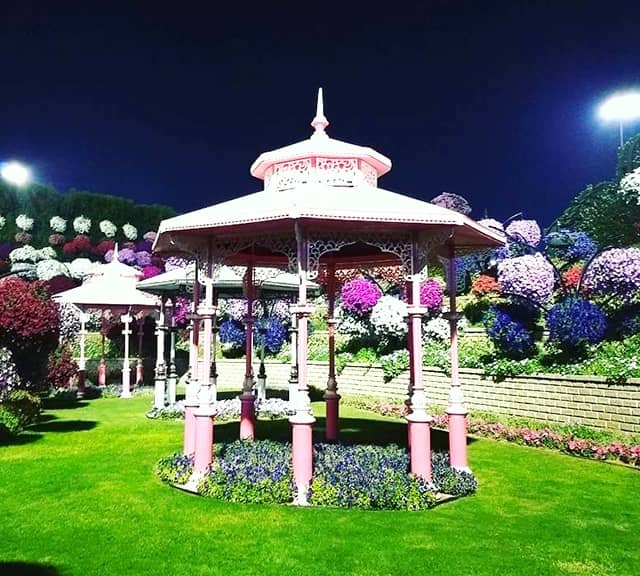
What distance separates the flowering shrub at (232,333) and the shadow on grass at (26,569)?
19396 mm

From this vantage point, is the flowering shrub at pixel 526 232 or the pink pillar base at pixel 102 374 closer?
the flowering shrub at pixel 526 232

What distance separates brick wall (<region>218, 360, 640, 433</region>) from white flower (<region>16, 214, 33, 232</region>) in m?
39.6

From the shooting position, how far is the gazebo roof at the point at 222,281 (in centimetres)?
1582

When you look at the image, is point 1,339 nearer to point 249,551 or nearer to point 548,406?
point 249,551

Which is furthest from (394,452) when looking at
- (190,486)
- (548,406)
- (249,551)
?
(548,406)

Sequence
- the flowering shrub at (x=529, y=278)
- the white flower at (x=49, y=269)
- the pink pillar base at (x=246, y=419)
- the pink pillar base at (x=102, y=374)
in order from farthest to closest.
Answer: the white flower at (x=49, y=269) < the pink pillar base at (x=102, y=374) < the flowering shrub at (x=529, y=278) < the pink pillar base at (x=246, y=419)

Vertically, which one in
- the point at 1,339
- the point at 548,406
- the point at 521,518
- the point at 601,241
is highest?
the point at 601,241

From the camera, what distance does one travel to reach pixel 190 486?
7906 mm

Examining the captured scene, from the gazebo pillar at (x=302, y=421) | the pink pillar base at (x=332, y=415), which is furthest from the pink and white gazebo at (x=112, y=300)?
the gazebo pillar at (x=302, y=421)

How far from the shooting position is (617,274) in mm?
12367

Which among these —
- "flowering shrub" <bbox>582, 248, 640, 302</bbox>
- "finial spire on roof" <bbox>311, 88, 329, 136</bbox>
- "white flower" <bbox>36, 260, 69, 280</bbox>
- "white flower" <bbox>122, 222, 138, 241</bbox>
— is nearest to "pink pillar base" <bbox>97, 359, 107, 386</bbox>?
"finial spire on roof" <bbox>311, 88, 329, 136</bbox>

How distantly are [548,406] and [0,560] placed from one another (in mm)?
10320

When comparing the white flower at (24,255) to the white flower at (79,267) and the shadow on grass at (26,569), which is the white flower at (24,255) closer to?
the white flower at (79,267)

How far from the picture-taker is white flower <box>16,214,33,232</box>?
157 ft
